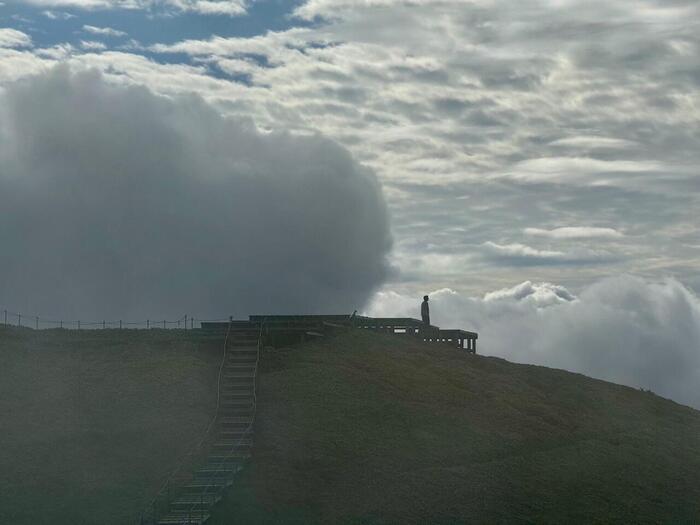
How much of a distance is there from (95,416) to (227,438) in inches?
269

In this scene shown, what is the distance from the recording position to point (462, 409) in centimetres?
5078

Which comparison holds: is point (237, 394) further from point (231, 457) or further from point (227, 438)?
point (231, 457)

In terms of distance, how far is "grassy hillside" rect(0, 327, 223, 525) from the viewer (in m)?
39.1

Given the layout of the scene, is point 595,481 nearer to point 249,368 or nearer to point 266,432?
point 266,432

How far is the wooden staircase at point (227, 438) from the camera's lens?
37562 mm

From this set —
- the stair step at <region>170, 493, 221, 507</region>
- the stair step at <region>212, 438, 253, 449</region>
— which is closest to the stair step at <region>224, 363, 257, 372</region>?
the stair step at <region>212, 438, 253, 449</region>

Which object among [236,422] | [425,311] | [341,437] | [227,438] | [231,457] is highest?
[425,311]

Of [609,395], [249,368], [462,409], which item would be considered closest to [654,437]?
[609,395]

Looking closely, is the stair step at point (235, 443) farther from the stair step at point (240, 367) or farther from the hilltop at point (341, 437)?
the stair step at point (240, 367)

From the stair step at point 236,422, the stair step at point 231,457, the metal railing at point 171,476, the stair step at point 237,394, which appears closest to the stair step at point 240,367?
the metal railing at point 171,476

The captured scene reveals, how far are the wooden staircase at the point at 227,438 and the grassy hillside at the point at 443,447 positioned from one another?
68 centimetres

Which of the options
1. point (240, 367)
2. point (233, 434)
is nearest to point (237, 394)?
point (240, 367)

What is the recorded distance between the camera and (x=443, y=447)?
45625mm

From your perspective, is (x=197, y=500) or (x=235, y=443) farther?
(x=235, y=443)
